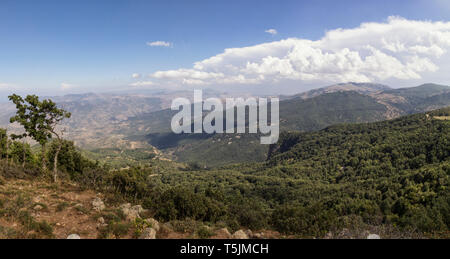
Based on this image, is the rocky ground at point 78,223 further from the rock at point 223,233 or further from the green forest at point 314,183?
the green forest at point 314,183

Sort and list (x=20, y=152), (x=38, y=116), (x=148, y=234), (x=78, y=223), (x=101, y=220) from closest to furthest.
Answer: (x=148, y=234), (x=78, y=223), (x=101, y=220), (x=38, y=116), (x=20, y=152)

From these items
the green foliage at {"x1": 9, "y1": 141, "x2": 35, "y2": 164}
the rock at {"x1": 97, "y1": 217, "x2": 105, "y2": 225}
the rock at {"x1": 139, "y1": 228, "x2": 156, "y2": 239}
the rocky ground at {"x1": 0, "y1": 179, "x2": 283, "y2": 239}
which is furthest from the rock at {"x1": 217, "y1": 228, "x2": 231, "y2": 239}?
the green foliage at {"x1": 9, "y1": 141, "x2": 35, "y2": 164}

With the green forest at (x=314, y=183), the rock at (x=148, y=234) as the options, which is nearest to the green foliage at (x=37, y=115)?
the green forest at (x=314, y=183)

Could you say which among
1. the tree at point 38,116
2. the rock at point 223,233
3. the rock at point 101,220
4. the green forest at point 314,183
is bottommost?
the green forest at point 314,183

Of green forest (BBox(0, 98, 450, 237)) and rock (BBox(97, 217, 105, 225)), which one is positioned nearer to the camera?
rock (BBox(97, 217, 105, 225))

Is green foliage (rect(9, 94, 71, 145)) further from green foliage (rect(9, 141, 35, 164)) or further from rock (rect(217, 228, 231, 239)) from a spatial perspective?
green foliage (rect(9, 141, 35, 164))

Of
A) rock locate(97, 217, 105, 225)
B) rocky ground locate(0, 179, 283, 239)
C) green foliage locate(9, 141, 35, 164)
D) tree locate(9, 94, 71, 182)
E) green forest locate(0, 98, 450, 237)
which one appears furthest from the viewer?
green foliage locate(9, 141, 35, 164)

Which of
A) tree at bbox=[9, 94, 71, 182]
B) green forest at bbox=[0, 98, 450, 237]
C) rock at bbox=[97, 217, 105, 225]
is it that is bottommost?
green forest at bbox=[0, 98, 450, 237]

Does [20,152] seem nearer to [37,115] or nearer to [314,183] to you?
[37,115]

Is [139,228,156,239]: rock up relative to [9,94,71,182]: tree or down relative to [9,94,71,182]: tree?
down

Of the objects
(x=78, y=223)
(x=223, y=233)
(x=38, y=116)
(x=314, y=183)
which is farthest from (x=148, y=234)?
(x=314, y=183)

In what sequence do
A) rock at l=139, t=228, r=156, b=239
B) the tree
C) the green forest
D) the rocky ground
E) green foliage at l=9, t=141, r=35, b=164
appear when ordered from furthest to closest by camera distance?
green foliage at l=9, t=141, r=35, b=164 → the tree → the green forest → rock at l=139, t=228, r=156, b=239 → the rocky ground

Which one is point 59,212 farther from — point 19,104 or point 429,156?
point 429,156
